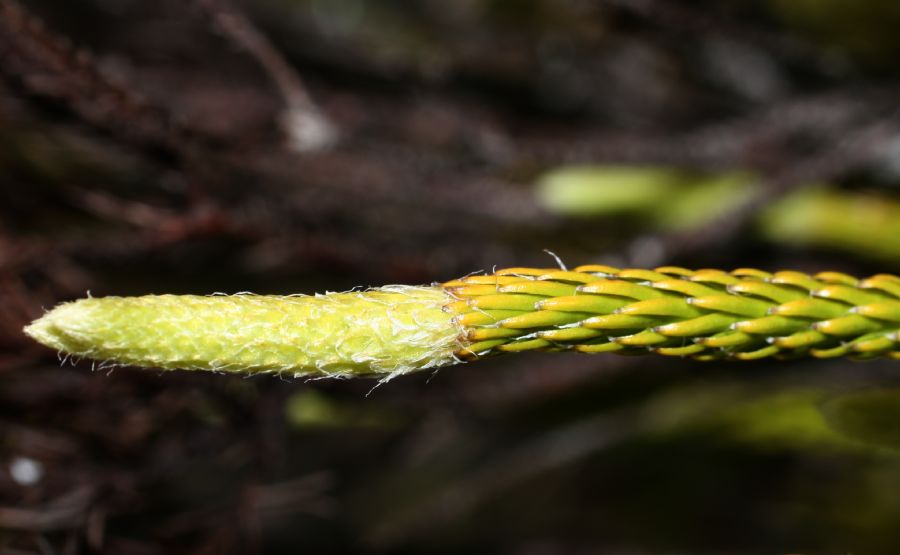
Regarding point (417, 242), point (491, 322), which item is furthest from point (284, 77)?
point (491, 322)

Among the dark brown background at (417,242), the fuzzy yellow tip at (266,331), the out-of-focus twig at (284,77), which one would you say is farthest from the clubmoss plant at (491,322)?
the out-of-focus twig at (284,77)

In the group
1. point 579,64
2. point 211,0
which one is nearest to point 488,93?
point 579,64

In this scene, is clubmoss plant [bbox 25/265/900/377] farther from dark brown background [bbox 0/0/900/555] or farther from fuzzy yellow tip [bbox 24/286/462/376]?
dark brown background [bbox 0/0/900/555]

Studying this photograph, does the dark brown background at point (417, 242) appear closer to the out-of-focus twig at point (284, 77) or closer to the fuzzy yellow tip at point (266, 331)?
the out-of-focus twig at point (284, 77)

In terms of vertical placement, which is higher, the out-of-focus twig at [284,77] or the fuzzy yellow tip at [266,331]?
the out-of-focus twig at [284,77]

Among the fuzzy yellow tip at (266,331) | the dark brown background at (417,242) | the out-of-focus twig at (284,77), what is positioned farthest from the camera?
the dark brown background at (417,242)

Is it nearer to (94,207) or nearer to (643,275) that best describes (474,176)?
(94,207)

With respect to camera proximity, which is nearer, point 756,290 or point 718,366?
point 756,290

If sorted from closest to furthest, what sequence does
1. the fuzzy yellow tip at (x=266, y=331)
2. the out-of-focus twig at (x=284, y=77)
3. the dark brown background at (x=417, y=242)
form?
the fuzzy yellow tip at (x=266, y=331), the out-of-focus twig at (x=284, y=77), the dark brown background at (x=417, y=242)

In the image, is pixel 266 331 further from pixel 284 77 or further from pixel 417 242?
pixel 417 242
